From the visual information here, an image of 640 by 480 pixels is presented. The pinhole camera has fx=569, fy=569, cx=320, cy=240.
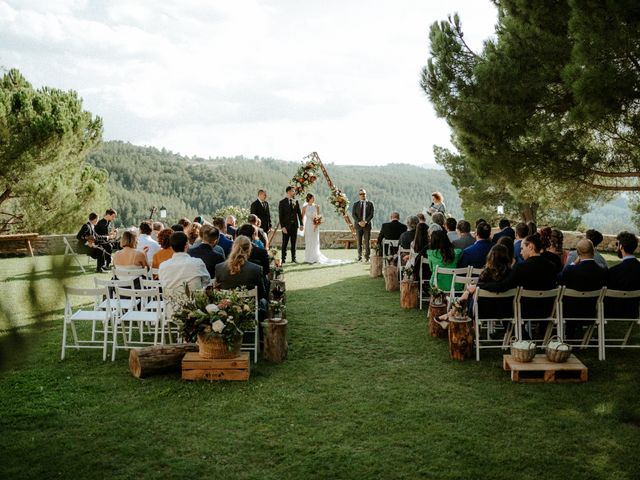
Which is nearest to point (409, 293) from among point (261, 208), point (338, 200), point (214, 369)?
point (214, 369)

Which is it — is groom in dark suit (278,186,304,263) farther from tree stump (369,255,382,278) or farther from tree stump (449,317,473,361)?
tree stump (449,317,473,361)

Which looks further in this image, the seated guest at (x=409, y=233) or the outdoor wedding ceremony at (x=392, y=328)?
the seated guest at (x=409, y=233)

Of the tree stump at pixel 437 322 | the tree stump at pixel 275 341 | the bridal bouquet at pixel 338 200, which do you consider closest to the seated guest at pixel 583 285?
the tree stump at pixel 437 322

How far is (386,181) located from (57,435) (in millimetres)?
70282

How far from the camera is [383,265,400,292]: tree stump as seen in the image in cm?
991

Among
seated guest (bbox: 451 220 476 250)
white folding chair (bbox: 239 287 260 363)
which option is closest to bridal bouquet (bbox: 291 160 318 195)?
seated guest (bbox: 451 220 476 250)

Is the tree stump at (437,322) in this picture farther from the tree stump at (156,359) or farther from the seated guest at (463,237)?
the tree stump at (156,359)

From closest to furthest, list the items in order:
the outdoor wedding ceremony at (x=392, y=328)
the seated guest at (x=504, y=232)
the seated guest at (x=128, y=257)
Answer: the outdoor wedding ceremony at (x=392, y=328) < the seated guest at (x=128, y=257) < the seated guest at (x=504, y=232)

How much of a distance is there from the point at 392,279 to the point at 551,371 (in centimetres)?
488

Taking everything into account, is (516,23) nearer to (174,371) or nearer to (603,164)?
(603,164)

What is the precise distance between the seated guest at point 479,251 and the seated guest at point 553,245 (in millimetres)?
683

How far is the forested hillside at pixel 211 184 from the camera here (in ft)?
180

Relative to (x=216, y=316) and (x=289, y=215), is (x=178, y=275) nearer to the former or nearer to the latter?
(x=216, y=316)

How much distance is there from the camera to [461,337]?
5.86 m
